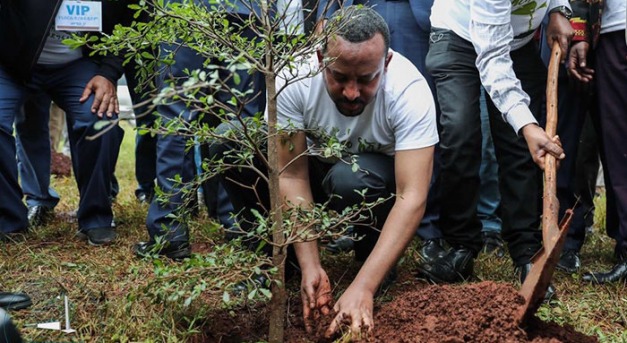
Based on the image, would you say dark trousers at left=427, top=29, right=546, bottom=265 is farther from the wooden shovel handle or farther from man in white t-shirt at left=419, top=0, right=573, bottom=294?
the wooden shovel handle

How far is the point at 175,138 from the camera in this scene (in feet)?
13.8

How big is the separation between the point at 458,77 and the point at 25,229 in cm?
248

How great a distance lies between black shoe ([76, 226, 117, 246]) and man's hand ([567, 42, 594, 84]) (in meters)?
2.56

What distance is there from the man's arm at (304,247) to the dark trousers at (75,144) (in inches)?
57.3

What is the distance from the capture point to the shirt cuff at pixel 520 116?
324 cm

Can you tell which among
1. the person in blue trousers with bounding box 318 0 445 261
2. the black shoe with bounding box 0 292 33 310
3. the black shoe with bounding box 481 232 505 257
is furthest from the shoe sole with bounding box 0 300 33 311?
the black shoe with bounding box 481 232 505 257

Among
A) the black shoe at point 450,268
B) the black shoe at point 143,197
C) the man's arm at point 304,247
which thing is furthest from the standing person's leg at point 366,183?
the black shoe at point 143,197

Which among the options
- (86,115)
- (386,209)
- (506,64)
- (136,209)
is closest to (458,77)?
(506,64)

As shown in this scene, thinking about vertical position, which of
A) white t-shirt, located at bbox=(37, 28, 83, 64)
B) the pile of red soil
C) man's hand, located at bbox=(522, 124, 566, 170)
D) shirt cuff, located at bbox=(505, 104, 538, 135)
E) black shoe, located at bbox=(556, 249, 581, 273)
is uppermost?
shirt cuff, located at bbox=(505, 104, 538, 135)

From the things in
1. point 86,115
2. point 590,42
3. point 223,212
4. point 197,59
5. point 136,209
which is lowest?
point 136,209

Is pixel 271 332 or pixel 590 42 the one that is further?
pixel 590 42

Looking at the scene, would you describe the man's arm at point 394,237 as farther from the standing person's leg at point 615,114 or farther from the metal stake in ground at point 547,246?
the standing person's leg at point 615,114

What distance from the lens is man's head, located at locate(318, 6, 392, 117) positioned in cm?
312

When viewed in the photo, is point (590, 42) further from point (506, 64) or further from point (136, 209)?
point (136, 209)
